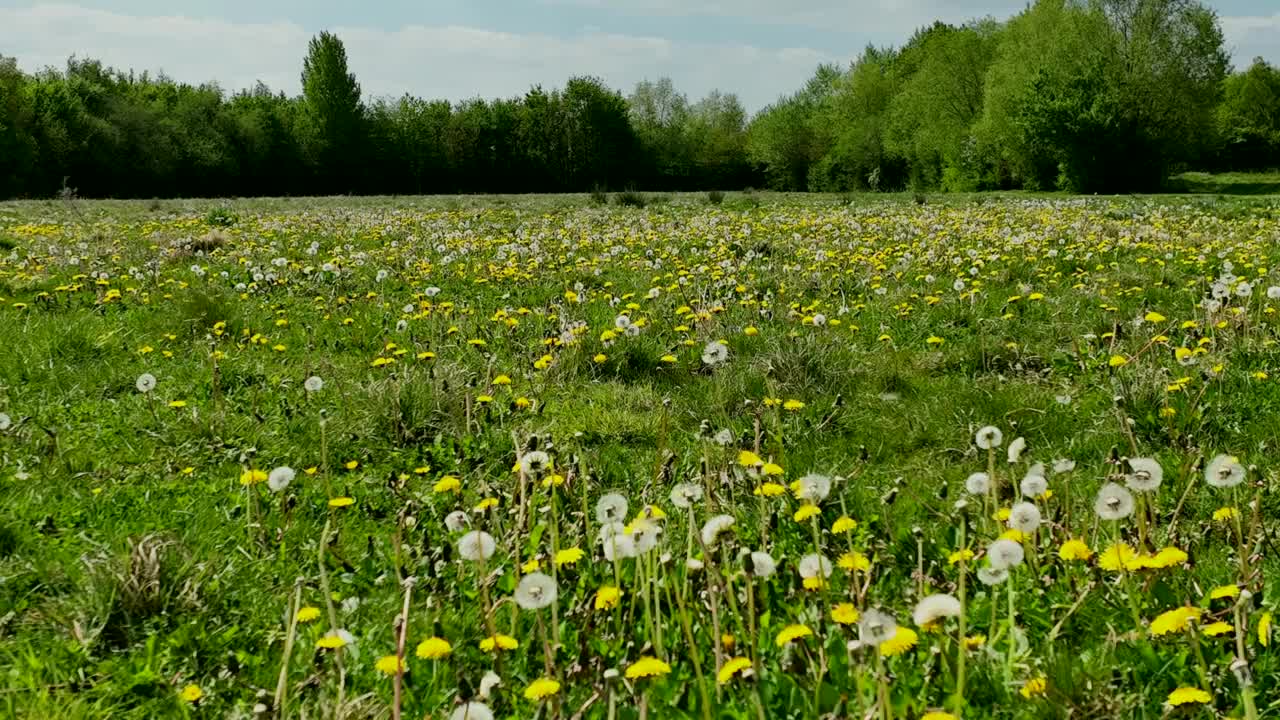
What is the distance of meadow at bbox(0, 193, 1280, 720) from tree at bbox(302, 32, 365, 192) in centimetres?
6145

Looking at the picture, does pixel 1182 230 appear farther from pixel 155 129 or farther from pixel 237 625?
pixel 155 129

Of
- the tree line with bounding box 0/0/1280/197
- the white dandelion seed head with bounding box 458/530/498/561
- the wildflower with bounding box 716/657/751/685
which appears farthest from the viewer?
the tree line with bounding box 0/0/1280/197

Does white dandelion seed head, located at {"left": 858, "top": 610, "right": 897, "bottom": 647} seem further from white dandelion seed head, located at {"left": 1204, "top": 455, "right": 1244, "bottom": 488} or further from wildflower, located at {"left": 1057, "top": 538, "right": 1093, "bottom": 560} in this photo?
white dandelion seed head, located at {"left": 1204, "top": 455, "right": 1244, "bottom": 488}

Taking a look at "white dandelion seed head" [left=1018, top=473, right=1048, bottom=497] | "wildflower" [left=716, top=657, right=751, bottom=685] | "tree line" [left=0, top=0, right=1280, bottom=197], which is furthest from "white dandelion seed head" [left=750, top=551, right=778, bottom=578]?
"tree line" [left=0, top=0, right=1280, bottom=197]

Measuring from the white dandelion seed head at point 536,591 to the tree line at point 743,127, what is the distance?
4572 centimetres

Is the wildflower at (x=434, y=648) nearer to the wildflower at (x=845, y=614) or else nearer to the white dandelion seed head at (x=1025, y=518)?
the wildflower at (x=845, y=614)

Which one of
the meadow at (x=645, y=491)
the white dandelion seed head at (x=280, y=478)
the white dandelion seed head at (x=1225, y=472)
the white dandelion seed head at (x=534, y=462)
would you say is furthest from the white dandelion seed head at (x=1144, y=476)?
the white dandelion seed head at (x=280, y=478)

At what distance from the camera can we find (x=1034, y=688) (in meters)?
2.22

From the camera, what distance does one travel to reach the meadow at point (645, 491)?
7.66ft

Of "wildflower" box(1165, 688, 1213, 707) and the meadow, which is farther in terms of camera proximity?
the meadow

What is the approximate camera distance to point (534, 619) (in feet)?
9.35

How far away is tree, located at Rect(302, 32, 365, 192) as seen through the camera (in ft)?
221

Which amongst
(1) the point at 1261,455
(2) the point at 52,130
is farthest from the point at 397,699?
(2) the point at 52,130

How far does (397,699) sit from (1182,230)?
1337cm
